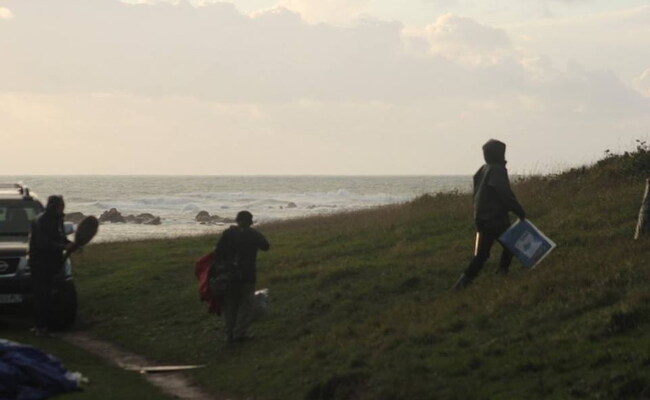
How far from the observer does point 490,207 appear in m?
14.6

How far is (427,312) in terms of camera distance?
45.8 feet

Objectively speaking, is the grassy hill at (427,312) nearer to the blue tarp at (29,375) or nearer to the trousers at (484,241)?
the trousers at (484,241)

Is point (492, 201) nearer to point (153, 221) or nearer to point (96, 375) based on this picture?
point (96, 375)

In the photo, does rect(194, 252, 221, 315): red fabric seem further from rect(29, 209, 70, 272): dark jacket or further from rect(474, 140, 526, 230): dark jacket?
rect(474, 140, 526, 230): dark jacket

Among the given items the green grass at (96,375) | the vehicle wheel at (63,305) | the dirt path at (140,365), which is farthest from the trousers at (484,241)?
the vehicle wheel at (63,305)

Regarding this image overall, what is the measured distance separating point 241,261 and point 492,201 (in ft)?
11.7

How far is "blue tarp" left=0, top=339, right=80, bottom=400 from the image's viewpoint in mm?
10867

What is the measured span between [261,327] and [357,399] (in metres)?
5.39

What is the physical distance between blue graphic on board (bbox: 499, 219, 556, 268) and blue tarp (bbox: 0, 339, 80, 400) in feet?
20.9

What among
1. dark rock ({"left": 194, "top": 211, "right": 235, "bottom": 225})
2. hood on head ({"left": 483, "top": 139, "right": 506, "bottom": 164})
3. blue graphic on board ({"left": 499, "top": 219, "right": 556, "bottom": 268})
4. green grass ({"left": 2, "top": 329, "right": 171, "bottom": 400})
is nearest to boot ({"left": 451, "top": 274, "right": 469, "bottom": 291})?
blue graphic on board ({"left": 499, "top": 219, "right": 556, "bottom": 268})

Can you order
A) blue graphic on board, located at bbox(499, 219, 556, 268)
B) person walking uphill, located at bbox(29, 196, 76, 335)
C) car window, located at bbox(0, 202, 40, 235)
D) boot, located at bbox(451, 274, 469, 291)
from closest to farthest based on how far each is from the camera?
1. blue graphic on board, located at bbox(499, 219, 556, 268)
2. boot, located at bbox(451, 274, 469, 291)
3. person walking uphill, located at bbox(29, 196, 76, 335)
4. car window, located at bbox(0, 202, 40, 235)

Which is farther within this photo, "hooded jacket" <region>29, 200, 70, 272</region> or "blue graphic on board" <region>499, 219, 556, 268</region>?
"hooded jacket" <region>29, 200, 70, 272</region>

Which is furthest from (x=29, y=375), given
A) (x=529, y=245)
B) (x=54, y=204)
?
(x=529, y=245)

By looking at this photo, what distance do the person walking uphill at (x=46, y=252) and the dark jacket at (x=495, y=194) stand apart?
6.17m
